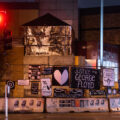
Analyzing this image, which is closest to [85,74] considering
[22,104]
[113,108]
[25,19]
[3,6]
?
[113,108]

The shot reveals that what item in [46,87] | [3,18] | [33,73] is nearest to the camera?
[46,87]

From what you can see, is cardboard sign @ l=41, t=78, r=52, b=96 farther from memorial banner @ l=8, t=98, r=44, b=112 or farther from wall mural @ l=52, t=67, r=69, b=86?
memorial banner @ l=8, t=98, r=44, b=112

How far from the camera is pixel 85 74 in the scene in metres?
17.4

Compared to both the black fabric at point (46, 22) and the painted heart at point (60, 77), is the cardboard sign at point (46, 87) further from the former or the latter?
the black fabric at point (46, 22)

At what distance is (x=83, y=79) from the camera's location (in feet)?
56.9

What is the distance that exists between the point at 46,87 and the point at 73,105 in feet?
6.09

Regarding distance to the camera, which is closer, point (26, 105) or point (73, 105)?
point (26, 105)

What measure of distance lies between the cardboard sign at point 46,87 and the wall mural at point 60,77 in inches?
11.9


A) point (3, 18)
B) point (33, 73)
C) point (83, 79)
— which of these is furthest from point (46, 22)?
point (83, 79)

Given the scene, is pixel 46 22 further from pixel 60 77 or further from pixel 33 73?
pixel 60 77

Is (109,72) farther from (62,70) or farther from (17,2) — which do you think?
(17,2)

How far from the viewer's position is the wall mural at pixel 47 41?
2334 cm

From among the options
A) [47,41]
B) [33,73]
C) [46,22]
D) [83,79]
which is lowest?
[83,79]

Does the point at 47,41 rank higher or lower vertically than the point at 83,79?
higher
